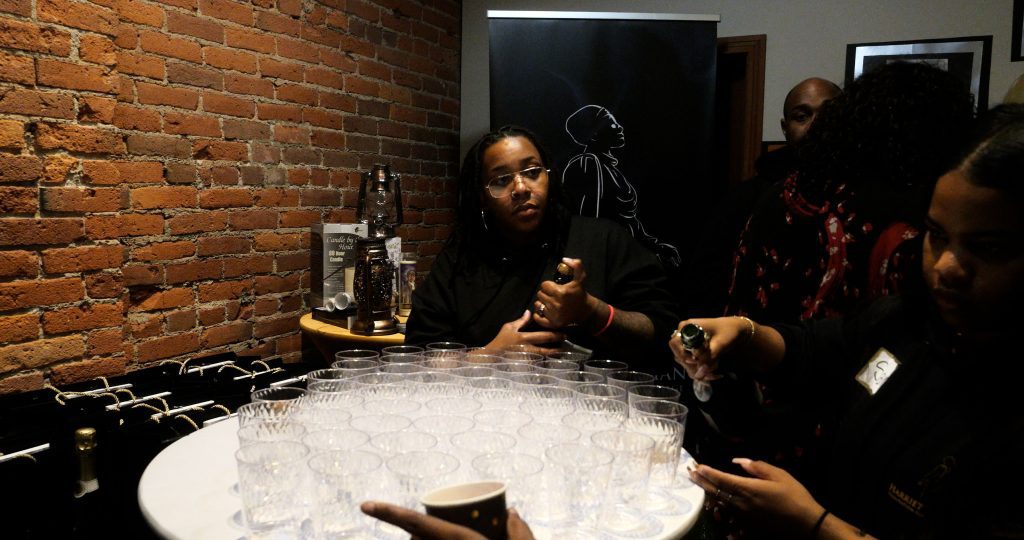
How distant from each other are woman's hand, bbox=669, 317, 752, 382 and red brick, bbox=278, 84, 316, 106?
2.64 m

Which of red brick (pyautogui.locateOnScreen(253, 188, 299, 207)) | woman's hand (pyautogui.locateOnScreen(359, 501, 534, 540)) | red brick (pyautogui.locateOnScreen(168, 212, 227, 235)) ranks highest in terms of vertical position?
red brick (pyautogui.locateOnScreen(253, 188, 299, 207))

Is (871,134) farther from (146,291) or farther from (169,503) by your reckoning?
(146,291)

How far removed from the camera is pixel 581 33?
350cm

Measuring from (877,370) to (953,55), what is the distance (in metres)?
3.01

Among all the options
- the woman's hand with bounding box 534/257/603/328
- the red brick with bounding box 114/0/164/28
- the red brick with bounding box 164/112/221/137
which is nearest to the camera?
the woman's hand with bounding box 534/257/603/328

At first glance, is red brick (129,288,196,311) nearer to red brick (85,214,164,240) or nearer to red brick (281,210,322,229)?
red brick (85,214,164,240)

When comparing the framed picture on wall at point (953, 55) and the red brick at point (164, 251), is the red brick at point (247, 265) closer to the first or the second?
the red brick at point (164, 251)

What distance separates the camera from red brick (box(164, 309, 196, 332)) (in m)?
2.91

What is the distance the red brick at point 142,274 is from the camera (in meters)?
2.75

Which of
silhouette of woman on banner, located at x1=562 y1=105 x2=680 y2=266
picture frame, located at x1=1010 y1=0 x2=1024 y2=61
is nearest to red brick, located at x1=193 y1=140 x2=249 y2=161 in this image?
silhouette of woman on banner, located at x1=562 y1=105 x2=680 y2=266

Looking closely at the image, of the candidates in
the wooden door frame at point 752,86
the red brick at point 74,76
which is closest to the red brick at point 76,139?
the red brick at point 74,76

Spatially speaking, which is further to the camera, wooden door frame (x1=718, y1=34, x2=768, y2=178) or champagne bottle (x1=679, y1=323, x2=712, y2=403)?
wooden door frame (x1=718, y1=34, x2=768, y2=178)

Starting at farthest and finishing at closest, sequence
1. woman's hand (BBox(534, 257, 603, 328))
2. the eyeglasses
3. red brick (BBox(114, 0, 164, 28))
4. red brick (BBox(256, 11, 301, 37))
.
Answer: red brick (BBox(256, 11, 301, 37)) → red brick (BBox(114, 0, 164, 28)) → the eyeglasses → woman's hand (BBox(534, 257, 603, 328))

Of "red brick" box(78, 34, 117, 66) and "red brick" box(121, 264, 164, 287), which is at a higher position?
"red brick" box(78, 34, 117, 66)
